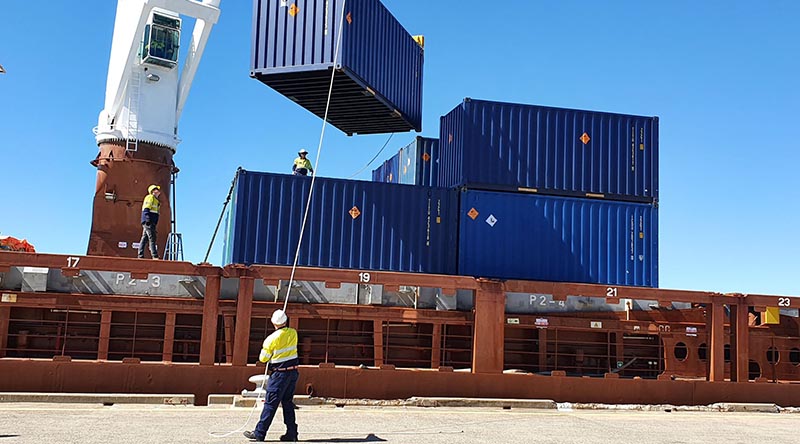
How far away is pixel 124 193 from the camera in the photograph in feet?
64.7

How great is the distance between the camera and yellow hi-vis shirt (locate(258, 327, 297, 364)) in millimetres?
9406

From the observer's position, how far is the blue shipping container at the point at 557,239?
15.6 meters

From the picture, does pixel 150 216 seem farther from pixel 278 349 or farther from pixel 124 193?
pixel 278 349

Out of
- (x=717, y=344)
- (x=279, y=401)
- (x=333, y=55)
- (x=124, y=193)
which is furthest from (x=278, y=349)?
(x=124, y=193)

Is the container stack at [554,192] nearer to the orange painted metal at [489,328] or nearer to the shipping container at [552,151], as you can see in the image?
the shipping container at [552,151]

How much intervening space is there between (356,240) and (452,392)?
3915mm

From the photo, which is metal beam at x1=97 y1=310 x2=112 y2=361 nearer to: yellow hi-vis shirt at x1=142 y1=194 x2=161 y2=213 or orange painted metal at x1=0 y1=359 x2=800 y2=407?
orange painted metal at x1=0 y1=359 x2=800 y2=407

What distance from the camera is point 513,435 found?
10047mm

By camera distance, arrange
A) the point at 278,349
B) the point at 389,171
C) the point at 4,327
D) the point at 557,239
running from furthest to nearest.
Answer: the point at 389,171, the point at 557,239, the point at 4,327, the point at 278,349

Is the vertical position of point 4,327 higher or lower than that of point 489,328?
lower

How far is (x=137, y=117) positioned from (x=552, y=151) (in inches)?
446

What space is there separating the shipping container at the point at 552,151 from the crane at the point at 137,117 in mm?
8503

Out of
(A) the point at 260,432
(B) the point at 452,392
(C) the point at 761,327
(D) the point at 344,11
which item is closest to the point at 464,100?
(D) the point at 344,11

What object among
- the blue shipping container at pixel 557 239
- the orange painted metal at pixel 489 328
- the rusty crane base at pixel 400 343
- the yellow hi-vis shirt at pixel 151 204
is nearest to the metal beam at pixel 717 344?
the rusty crane base at pixel 400 343
